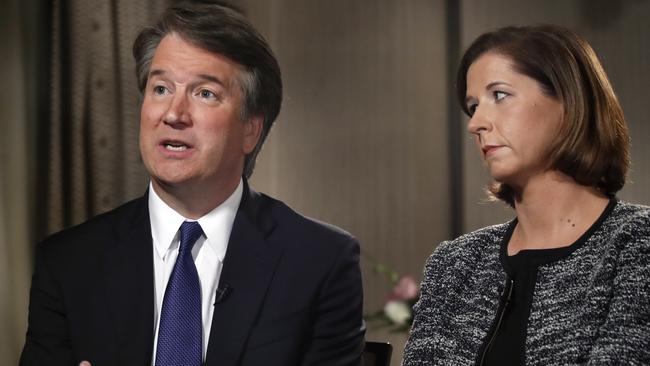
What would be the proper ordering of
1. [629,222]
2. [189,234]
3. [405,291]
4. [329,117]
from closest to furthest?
1. [629,222]
2. [189,234]
3. [405,291]
4. [329,117]

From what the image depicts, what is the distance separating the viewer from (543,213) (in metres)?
1.96

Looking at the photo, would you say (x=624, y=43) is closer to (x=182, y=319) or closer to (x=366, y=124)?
(x=366, y=124)

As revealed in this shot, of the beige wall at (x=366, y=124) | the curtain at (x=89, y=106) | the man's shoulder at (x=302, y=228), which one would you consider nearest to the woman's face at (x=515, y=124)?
the man's shoulder at (x=302, y=228)

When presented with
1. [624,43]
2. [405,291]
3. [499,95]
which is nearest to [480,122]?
[499,95]

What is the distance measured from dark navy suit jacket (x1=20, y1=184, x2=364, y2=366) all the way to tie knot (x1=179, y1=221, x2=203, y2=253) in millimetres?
83

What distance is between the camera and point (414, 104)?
14.6 feet

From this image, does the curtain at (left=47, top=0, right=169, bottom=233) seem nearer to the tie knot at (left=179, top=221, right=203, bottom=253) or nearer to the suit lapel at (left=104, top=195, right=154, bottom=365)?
the suit lapel at (left=104, top=195, right=154, bottom=365)

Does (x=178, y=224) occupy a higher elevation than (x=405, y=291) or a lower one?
higher

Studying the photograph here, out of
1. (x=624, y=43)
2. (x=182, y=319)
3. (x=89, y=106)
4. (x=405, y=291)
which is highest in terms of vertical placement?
(x=624, y=43)

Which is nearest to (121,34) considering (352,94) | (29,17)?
(29,17)

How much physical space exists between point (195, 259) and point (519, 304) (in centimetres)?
75

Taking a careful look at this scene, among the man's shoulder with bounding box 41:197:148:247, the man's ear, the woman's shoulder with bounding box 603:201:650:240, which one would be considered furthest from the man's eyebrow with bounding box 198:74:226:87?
the woman's shoulder with bounding box 603:201:650:240

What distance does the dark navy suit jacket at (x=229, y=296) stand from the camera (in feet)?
6.44

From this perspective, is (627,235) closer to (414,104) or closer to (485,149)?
(485,149)
